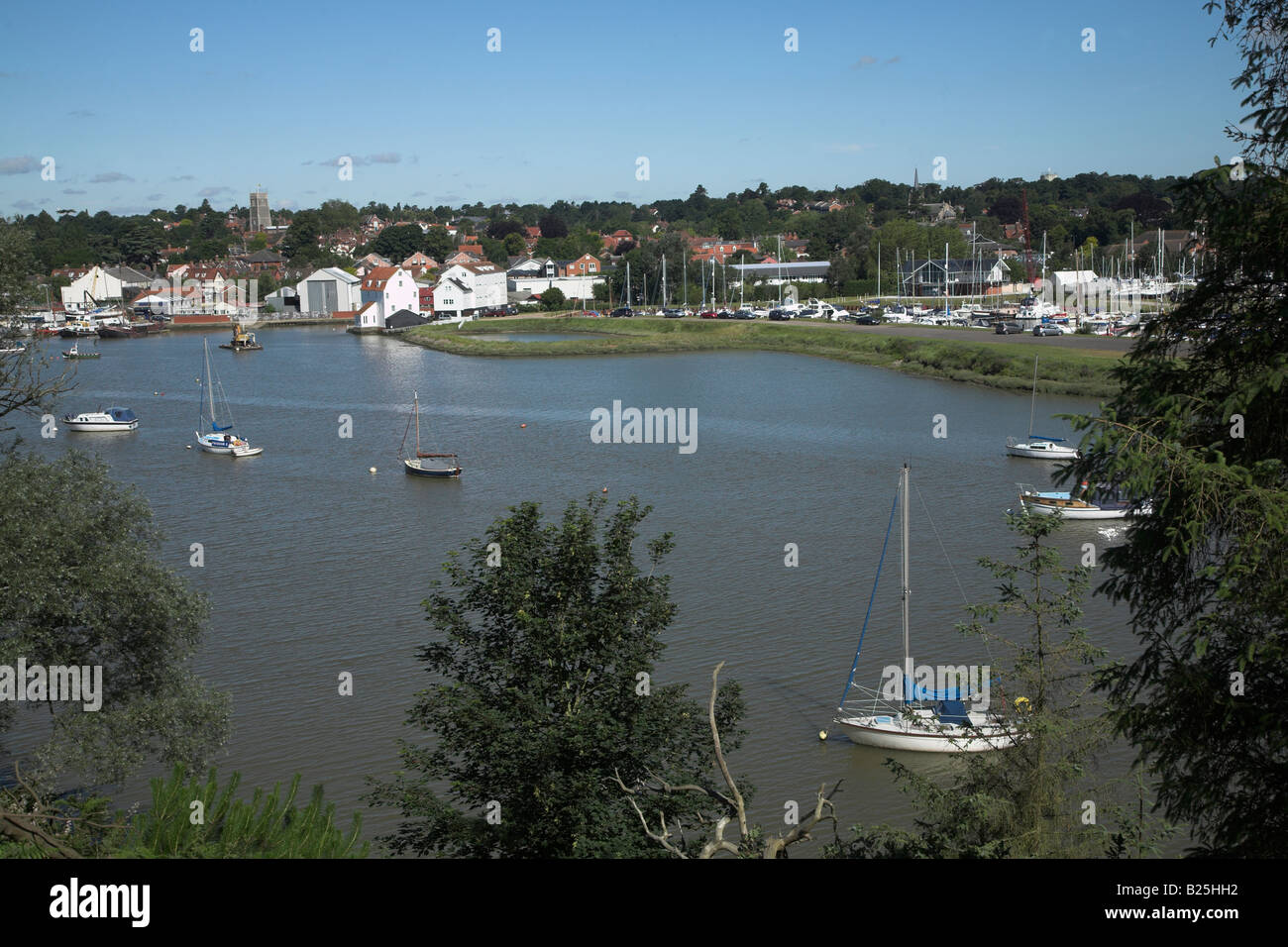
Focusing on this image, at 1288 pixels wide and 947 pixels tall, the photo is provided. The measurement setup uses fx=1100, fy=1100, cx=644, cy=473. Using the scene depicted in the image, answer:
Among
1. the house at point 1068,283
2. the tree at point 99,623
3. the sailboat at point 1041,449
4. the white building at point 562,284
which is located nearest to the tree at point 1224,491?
the tree at point 99,623

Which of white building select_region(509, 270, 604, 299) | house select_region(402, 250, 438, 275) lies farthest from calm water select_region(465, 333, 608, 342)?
house select_region(402, 250, 438, 275)

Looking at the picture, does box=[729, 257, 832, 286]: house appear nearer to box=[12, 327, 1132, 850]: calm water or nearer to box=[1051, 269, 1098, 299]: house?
box=[1051, 269, 1098, 299]: house

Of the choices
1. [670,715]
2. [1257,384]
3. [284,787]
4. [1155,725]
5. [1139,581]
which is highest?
[1257,384]

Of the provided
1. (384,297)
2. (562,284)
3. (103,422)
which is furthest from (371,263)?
(103,422)

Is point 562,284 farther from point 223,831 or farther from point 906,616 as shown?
point 223,831

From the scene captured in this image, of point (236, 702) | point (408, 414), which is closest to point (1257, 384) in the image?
point (236, 702)

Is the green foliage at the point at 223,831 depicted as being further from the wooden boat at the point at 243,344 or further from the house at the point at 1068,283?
the house at the point at 1068,283
